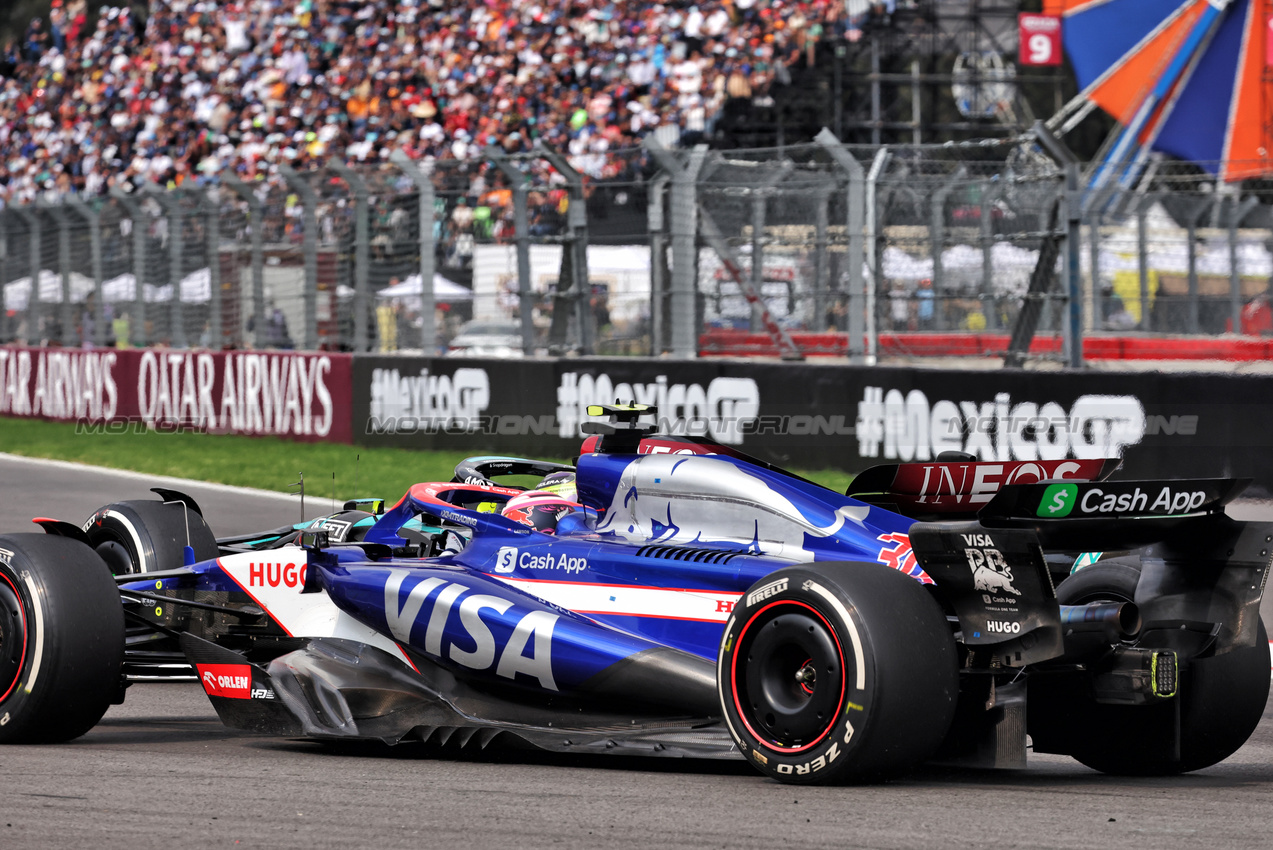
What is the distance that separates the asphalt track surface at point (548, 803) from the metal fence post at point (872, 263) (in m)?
7.75

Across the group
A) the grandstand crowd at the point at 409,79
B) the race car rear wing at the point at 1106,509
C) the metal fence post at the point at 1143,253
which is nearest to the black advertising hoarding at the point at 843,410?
the metal fence post at the point at 1143,253

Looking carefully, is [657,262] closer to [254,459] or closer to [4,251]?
[254,459]

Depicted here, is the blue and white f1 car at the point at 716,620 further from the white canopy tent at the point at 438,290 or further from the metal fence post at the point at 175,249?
the metal fence post at the point at 175,249

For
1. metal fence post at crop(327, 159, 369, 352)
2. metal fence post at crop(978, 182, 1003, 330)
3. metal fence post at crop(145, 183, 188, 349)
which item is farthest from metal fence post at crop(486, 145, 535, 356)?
metal fence post at crop(145, 183, 188, 349)

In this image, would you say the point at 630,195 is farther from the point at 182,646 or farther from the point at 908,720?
the point at 908,720

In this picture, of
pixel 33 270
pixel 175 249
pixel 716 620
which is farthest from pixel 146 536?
pixel 33 270

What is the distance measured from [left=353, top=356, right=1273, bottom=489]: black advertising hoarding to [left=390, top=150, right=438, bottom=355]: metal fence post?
0.30m

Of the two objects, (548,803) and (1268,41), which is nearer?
(548,803)

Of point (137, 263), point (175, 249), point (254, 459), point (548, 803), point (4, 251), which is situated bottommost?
point (548, 803)

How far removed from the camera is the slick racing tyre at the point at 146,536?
685cm

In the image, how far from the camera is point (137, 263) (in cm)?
1998

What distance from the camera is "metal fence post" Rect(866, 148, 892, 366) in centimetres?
1324

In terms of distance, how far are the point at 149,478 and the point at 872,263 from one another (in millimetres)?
6602

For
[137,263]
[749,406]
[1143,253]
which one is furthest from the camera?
[137,263]
